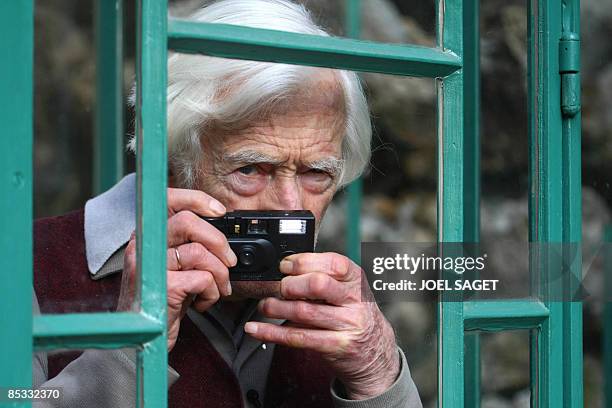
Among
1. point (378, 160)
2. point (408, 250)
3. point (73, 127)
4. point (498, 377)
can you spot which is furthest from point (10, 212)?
point (498, 377)

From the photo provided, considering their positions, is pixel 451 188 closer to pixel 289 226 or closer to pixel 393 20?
pixel 289 226

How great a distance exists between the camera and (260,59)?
3.76ft

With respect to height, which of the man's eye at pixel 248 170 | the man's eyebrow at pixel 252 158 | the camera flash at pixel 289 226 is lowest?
the camera flash at pixel 289 226

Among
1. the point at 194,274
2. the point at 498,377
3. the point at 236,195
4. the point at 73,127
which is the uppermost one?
the point at 73,127

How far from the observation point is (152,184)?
41.0 inches

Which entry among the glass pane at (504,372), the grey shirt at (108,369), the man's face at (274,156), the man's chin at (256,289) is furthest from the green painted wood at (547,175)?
the glass pane at (504,372)

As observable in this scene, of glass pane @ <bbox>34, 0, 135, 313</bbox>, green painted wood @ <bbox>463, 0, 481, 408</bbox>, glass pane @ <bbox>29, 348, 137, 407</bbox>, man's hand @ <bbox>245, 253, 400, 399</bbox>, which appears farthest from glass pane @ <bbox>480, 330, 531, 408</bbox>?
glass pane @ <bbox>29, 348, 137, 407</bbox>

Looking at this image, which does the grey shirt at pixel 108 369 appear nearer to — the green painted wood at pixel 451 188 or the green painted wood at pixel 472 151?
the green painted wood at pixel 451 188

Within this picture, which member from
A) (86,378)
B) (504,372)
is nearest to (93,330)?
(86,378)

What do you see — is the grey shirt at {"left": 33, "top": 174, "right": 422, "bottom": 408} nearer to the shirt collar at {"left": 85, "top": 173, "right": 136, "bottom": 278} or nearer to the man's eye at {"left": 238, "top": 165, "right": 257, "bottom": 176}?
the shirt collar at {"left": 85, "top": 173, "right": 136, "bottom": 278}

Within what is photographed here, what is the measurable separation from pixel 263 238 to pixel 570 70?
561 millimetres

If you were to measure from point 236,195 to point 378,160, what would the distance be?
30cm

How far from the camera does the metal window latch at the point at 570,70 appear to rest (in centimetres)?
140

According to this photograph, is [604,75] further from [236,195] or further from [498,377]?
[236,195]
